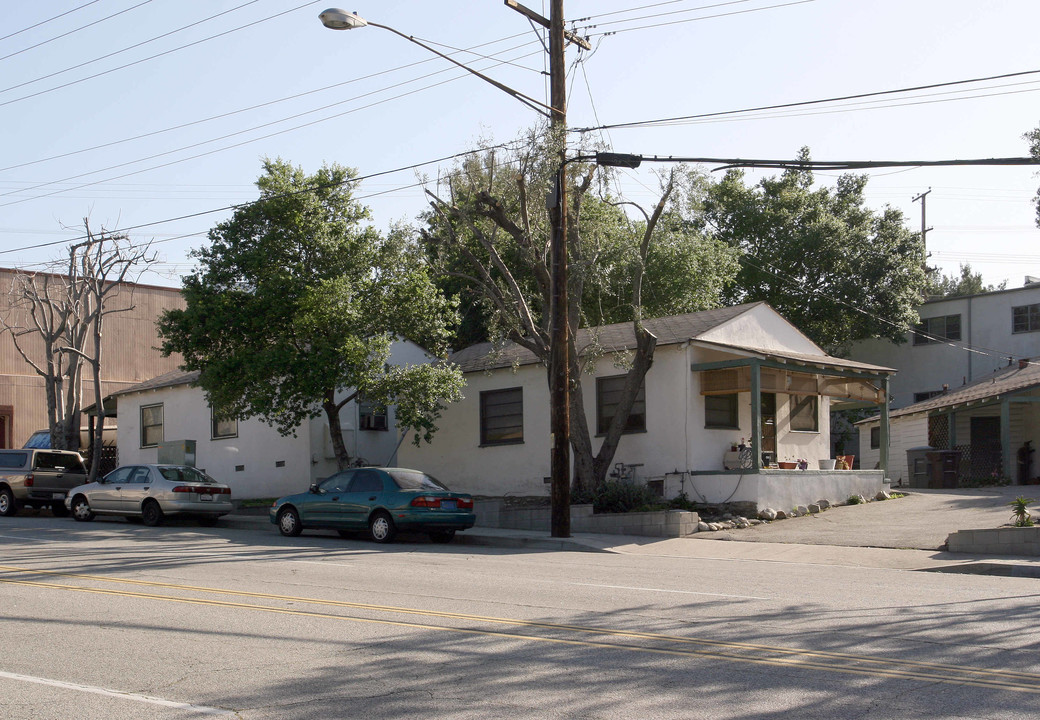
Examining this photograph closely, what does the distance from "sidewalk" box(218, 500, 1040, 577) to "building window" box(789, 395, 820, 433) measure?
4.64 metres

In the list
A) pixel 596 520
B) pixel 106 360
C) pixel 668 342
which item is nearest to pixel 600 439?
pixel 668 342

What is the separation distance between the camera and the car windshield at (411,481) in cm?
1936

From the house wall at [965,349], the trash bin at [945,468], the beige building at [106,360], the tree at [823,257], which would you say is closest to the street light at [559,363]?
the trash bin at [945,468]

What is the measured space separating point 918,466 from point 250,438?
789 inches

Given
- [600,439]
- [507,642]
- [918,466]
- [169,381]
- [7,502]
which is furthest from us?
[169,381]

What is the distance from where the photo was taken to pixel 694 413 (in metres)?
22.8

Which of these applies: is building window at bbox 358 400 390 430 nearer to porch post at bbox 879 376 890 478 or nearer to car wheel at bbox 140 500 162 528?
car wheel at bbox 140 500 162 528

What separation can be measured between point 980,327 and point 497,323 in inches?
1043

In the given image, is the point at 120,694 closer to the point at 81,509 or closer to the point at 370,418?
the point at 81,509

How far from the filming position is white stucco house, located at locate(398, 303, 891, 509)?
22531 mm

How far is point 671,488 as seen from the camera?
2273cm

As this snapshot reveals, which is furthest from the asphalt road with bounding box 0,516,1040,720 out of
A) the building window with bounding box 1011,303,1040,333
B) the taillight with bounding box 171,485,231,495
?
the building window with bounding box 1011,303,1040,333

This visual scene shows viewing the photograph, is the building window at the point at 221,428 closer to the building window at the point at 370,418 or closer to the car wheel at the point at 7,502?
the building window at the point at 370,418

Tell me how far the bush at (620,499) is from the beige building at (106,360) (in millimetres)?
27980
